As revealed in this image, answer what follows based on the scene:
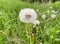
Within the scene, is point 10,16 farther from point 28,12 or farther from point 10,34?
point 28,12

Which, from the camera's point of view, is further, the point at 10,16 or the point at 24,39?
the point at 10,16

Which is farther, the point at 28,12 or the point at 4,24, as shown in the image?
the point at 4,24

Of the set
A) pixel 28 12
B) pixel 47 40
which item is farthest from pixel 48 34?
pixel 28 12

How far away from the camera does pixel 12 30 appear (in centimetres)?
198

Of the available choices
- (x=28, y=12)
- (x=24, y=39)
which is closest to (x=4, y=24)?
(x=24, y=39)

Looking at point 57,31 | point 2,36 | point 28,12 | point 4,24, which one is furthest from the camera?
point 4,24

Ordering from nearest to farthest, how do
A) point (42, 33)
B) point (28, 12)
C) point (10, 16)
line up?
1. point (28, 12)
2. point (42, 33)
3. point (10, 16)

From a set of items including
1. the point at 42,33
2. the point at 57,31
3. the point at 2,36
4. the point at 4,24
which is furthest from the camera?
the point at 4,24

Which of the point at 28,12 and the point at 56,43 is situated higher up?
the point at 28,12

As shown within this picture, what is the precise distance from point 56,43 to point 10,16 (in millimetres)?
1007

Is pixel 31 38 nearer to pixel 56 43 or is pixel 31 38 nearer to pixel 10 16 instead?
pixel 56 43

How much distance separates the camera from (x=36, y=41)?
1.78 m

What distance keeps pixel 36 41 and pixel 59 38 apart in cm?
20

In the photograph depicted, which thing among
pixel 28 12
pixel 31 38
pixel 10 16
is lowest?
pixel 10 16
